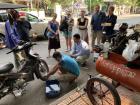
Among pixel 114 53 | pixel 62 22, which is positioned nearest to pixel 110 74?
pixel 114 53

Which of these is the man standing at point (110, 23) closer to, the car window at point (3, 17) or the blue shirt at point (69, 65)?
the blue shirt at point (69, 65)

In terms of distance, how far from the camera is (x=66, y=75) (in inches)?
251

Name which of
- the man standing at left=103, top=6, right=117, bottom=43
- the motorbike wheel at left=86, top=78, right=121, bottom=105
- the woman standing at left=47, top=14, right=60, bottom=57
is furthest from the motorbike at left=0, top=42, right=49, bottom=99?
the man standing at left=103, top=6, right=117, bottom=43

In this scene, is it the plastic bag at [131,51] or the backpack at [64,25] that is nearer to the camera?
the plastic bag at [131,51]

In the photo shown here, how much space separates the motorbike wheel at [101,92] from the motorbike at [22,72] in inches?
64.0

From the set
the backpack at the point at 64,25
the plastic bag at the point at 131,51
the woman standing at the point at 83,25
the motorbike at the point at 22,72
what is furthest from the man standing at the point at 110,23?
the plastic bag at the point at 131,51

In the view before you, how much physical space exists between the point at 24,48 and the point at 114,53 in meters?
2.45

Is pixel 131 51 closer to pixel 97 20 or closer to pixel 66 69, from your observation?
pixel 66 69

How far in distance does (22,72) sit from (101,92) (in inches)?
85.5

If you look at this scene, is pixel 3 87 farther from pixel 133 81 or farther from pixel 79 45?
pixel 79 45

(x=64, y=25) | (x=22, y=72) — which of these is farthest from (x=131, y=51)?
(x=64, y=25)

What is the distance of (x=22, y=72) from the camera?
604cm

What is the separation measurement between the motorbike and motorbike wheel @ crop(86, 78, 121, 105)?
163 centimetres

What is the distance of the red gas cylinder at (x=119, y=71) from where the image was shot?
4223 millimetres
